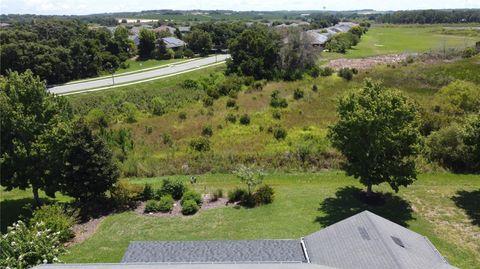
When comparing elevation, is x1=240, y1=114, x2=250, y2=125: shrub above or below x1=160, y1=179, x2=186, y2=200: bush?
above

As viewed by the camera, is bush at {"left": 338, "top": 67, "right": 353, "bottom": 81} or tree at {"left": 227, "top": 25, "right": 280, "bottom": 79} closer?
bush at {"left": 338, "top": 67, "right": 353, "bottom": 81}

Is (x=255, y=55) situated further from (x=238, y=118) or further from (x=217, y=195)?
(x=217, y=195)

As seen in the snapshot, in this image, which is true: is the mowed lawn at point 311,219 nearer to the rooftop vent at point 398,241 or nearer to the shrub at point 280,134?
the rooftop vent at point 398,241

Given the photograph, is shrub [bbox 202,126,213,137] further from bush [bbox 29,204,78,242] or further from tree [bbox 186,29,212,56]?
tree [bbox 186,29,212,56]

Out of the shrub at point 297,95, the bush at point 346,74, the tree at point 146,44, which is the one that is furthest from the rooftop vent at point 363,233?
the tree at point 146,44

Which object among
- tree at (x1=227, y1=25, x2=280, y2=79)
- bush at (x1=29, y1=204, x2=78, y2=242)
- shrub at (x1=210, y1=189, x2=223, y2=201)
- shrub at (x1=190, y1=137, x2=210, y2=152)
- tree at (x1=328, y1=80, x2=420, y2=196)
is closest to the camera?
bush at (x1=29, y1=204, x2=78, y2=242)

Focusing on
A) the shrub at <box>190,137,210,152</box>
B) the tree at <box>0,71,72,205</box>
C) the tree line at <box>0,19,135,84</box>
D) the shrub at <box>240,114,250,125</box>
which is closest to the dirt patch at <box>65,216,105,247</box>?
the tree at <box>0,71,72,205</box>
